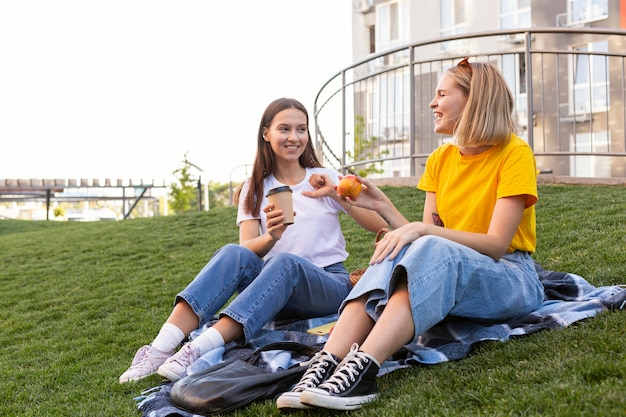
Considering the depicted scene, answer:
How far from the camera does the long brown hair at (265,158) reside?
3.78 metres

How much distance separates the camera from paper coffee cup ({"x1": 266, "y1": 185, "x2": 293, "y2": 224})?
3.17 meters

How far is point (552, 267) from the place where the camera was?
4465mm

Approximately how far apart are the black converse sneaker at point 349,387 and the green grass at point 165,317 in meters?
0.05

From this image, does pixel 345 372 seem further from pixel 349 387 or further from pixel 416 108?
pixel 416 108

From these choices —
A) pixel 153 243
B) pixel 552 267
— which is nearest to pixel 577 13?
pixel 153 243

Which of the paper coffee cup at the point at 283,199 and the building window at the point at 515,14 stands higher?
the building window at the point at 515,14

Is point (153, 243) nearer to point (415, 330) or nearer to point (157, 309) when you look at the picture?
point (157, 309)

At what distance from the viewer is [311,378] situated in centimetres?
240

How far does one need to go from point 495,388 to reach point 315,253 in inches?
57.6

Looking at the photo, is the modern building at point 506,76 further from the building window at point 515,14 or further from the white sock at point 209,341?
the white sock at point 209,341

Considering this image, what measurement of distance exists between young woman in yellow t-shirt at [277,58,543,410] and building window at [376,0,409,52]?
24.2 metres

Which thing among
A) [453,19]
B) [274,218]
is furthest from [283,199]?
[453,19]

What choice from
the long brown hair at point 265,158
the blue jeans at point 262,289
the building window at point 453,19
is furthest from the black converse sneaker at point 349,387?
the building window at point 453,19

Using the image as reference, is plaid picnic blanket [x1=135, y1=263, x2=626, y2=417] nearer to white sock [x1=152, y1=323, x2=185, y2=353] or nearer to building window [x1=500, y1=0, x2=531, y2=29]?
white sock [x1=152, y1=323, x2=185, y2=353]
